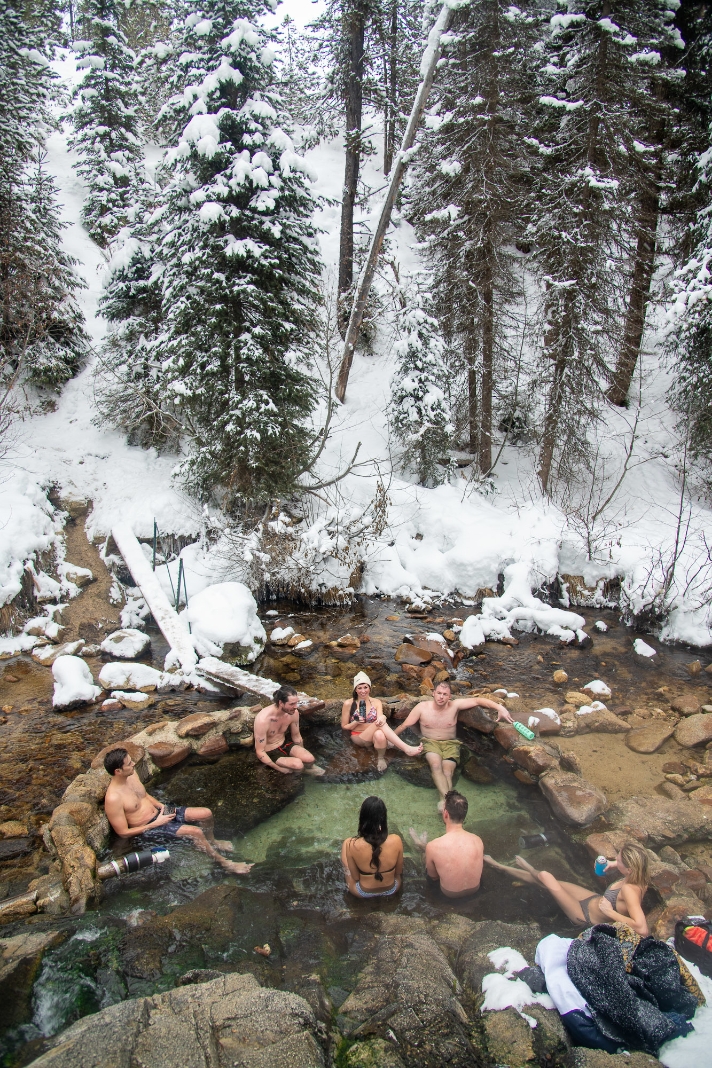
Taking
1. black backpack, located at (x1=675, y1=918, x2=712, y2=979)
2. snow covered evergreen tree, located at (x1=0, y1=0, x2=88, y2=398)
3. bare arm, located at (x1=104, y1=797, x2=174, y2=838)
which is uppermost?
snow covered evergreen tree, located at (x1=0, y1=0, x2=88, y2=398)

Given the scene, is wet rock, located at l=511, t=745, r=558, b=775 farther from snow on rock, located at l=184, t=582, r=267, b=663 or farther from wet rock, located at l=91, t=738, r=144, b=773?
snow on rock, located at l=184, t=582, r=267, b=663

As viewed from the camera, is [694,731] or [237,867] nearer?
[237,867]

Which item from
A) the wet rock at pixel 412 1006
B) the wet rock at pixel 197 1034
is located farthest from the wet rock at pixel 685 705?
the wet rock at pixel 197 1034

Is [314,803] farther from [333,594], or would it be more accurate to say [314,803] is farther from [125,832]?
[333,594]

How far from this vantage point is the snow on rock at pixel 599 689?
7207 millimetres

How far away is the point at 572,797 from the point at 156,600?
6.27 metres

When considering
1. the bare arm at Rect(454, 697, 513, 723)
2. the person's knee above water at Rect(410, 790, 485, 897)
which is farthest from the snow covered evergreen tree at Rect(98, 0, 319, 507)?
the person's knee above water at Rect(410, 790, 485, 897)

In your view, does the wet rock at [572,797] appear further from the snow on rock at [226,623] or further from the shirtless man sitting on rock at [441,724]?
the snow on rock at [226,623]

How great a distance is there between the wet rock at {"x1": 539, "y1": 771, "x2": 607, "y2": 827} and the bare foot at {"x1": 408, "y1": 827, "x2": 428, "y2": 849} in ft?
4.05

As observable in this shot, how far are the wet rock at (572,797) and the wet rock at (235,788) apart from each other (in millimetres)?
2432

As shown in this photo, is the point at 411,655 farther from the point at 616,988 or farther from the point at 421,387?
the point at 421,387

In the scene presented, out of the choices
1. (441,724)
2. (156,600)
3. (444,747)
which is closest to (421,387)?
(156,600)

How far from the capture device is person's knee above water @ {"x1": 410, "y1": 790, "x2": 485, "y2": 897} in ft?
13.6

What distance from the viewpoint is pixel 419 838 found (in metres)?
4.95
